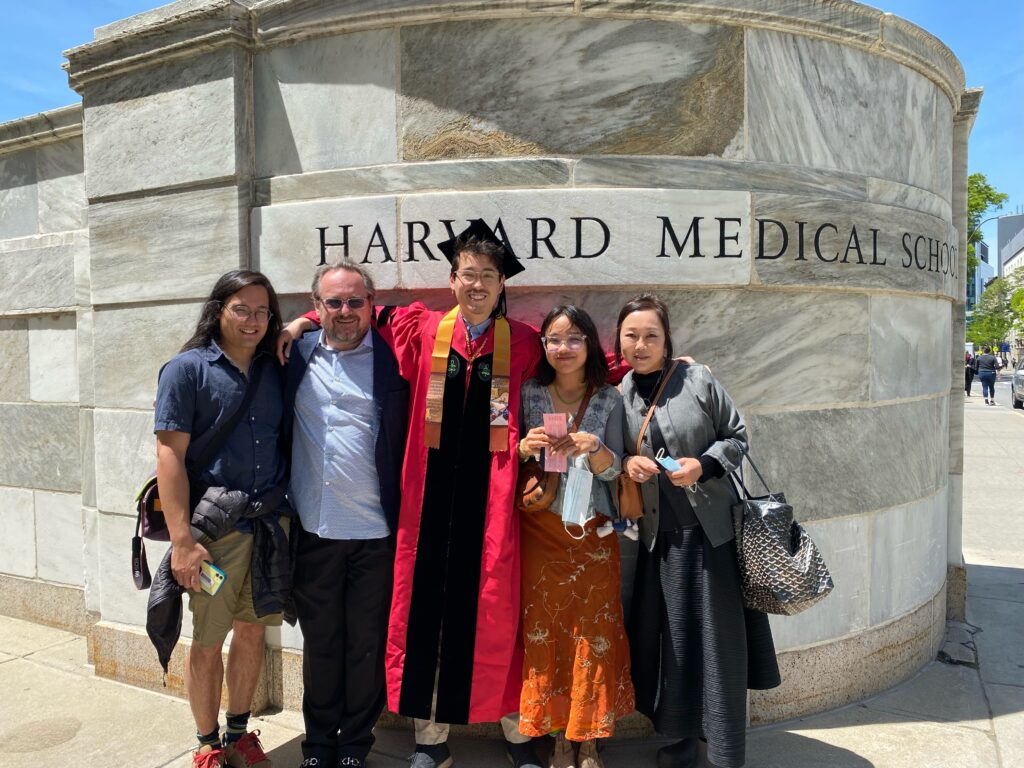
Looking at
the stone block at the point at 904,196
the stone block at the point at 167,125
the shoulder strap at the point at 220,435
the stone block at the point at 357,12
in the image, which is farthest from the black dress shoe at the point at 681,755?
the stone block at the point at 167,125

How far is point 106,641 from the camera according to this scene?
14.0ft

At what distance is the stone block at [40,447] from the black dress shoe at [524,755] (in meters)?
3.44

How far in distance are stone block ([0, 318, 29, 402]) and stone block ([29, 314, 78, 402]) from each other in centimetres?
7

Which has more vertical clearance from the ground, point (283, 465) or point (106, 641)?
point (283, 465)

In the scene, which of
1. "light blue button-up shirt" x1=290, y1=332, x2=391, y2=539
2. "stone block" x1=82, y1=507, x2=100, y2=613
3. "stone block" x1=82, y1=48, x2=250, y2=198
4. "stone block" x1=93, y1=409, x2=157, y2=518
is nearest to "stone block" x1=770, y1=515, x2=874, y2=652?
"light blue button-up shirt" x1=290, y1=332, x2=391, y2=539

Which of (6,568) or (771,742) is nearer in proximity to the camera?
(771,742)

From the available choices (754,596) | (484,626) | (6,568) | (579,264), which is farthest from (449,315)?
(6,568)

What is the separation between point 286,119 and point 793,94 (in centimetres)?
249

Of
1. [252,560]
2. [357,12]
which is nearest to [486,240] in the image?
[357,12]

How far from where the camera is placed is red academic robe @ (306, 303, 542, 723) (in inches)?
123

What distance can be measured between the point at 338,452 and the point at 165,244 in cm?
174

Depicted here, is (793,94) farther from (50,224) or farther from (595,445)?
(50,224)

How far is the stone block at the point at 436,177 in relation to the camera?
3516 millimetres

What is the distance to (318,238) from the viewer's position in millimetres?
3715
